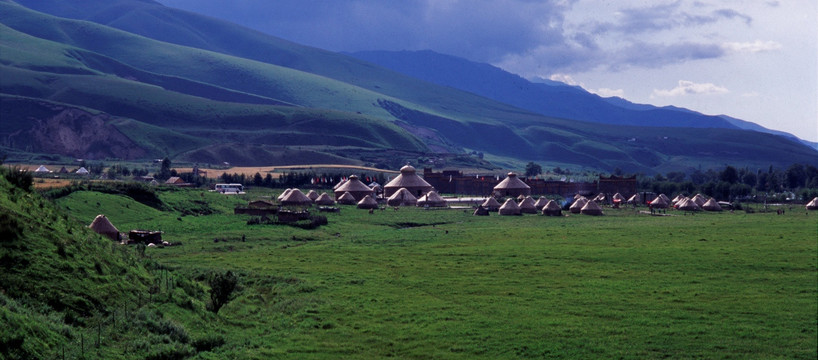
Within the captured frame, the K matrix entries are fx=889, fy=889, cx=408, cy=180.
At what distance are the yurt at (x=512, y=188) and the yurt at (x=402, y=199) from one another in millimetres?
19035

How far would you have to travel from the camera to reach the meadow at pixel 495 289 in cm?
2914

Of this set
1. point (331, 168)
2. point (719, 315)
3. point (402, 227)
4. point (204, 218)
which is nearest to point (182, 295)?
point (719, 315)

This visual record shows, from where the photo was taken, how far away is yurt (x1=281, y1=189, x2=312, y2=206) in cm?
9650

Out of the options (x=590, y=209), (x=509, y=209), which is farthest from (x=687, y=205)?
(x=509, y=209)

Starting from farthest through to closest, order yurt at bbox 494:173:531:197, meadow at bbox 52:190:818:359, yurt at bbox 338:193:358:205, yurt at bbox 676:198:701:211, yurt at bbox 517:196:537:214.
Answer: yurt at bbox 494:173:531:197
yurt at bbox 676:198:701:211
yurt at bbox 338:193:358:205
yurt at bbox 517:196:537:214
meadow at bbox 52:190:818:359

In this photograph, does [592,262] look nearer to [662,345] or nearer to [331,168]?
[662,345]

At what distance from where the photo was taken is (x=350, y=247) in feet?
190

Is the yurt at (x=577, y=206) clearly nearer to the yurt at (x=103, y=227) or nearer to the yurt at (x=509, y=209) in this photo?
the yurt at (x=509, y=209)

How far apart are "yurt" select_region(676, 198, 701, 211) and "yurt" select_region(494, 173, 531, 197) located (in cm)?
2225

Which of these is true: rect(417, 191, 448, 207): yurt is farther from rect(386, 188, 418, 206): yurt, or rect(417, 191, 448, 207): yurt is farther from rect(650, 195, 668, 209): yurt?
rect(650, 195, 668, 209): yurt

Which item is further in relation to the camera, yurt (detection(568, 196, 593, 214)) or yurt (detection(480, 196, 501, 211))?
yurt (detection(568, 196, 593, 214))

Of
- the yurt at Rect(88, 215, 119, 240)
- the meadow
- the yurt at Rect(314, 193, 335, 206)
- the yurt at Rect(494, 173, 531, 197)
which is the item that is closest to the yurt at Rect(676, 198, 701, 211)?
the yurt at Rect(494, 173, 531, 197)

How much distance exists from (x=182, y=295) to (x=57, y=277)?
246 inches

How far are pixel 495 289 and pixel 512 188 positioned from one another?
87.7m
